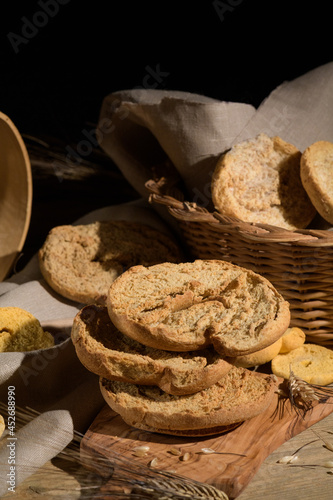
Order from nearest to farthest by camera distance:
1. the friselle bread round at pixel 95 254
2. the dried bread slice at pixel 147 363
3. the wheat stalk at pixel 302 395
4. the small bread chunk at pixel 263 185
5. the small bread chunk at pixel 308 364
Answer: the dried bread slice at pixel 147 363 → the wheat stalk at pixel 302 395 → the small bread chunk at pixel 308 364 → the small bread chunk at pixel 263 185 → the friselle bread round at pixel 95 254

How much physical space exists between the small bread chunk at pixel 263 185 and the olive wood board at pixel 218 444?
941 mm

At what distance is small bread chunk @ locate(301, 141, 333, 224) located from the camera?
8.35ft

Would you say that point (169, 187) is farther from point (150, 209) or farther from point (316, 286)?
point (316, 286)

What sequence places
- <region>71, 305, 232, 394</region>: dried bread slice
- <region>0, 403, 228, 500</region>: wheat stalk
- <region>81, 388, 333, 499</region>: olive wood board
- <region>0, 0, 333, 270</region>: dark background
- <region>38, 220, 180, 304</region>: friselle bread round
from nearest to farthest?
<region>0, 403, 228, 500</region>: wheat stalk, <region>81, 388, 333, 499</region>: olive wood board, <region>71, 305, 232, 394</region>: dried bread slice, <region>38, 220, 180, 304</region>: friselle bread round, <region>0, 0, 333, 270</region>: dark background

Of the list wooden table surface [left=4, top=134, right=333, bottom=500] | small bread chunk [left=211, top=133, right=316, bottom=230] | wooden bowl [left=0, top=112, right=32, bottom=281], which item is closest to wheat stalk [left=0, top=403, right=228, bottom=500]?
wooden table surface [left=4, top=134, right=333, bottom=500]

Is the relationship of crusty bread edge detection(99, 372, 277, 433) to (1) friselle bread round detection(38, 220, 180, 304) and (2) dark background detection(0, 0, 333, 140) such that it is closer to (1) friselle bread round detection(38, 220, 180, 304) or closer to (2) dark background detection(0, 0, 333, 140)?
(1) friselle bread round detection(38, 220, 180, 304)

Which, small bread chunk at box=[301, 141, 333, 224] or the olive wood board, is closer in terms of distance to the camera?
the olive wood board

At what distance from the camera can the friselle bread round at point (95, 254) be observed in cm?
283

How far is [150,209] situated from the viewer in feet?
11.6

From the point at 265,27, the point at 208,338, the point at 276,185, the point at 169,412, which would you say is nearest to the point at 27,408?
the point at 169,412


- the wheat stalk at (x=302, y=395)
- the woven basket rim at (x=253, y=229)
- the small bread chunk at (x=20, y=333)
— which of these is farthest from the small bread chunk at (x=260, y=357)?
the small bread chunk at (x=20, y=333)

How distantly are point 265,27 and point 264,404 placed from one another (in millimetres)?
2546

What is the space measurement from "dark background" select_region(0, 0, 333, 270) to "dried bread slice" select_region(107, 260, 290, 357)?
1737 mm

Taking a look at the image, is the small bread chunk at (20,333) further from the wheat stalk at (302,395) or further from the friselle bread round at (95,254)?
the wheat stalk at (302,395)
